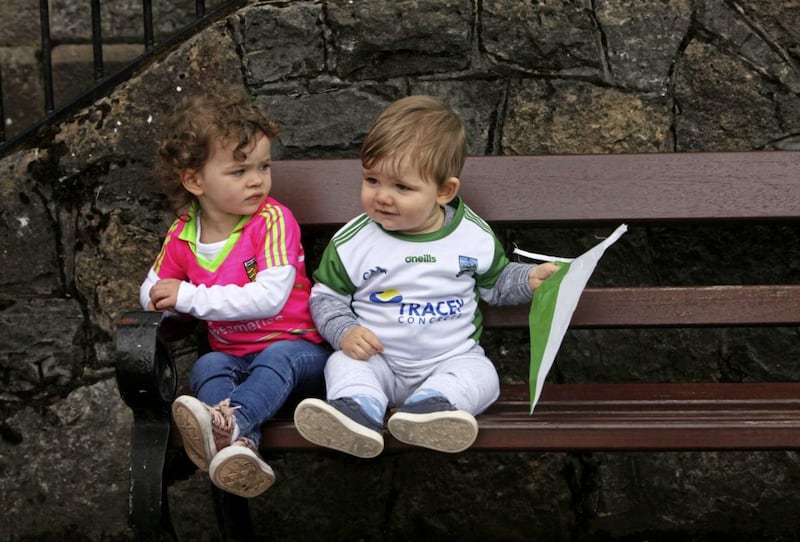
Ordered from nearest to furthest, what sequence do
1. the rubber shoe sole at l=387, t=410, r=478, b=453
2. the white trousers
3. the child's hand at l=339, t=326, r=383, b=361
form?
the rubber shoe sole at l=387, t=410, r=478, b=453 → the white trousers → the child's hand at l=339, t=326, r=383, b=361

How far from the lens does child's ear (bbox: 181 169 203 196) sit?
8.59 ft

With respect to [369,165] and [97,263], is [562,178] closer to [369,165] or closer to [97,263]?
[369,165]

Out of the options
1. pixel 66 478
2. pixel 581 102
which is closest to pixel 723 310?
pixel 581 102

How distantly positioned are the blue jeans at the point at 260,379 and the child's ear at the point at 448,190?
0.47 m

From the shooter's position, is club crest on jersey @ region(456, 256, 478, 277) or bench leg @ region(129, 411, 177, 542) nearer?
bench leg @ region(129, 411, 177, 542)

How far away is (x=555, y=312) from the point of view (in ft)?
7.43

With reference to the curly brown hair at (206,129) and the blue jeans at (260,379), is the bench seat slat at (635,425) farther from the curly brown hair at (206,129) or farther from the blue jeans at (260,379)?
the curly brown hair at (206,129)

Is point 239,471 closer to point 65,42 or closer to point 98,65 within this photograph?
point 98,65

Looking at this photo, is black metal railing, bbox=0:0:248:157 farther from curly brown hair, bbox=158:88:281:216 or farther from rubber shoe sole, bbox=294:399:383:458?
rubber shoe sole, bbox=294:399:383:458

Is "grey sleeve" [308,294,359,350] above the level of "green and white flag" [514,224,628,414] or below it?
below

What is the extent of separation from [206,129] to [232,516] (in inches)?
37.2

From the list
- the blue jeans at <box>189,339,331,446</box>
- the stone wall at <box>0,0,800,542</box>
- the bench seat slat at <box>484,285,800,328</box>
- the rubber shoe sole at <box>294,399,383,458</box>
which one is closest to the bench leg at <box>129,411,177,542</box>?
the blue jeans at <box>189,339,331,446</box>

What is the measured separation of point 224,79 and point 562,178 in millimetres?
978

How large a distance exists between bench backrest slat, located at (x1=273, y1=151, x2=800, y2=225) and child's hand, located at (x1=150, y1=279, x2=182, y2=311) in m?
0.40
